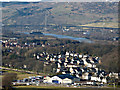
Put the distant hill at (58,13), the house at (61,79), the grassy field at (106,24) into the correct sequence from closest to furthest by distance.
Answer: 1. the house at (61,79)
2. the grassy field at (106,24)
3. the distant hill at (58,13)

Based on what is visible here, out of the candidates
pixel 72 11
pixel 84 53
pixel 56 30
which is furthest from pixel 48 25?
pixel 84 53

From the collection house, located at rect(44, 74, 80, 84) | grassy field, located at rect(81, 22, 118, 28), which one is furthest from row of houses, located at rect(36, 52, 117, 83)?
grassy field, located at rect(81, 22, 118, 28)

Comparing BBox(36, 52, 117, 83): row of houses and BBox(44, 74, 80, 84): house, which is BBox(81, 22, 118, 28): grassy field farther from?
BBox(44, 74, 80, 84): house

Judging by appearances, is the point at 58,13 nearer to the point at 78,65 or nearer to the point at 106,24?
the point at 106,24

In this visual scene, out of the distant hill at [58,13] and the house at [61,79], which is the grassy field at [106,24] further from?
the house at [61,79]

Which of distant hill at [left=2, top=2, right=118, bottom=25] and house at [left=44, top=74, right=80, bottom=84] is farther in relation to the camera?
distant hill at [left=2, top=2, right=118, bottom=25]

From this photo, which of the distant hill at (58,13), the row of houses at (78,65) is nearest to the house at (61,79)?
the row of houses at (78,65)

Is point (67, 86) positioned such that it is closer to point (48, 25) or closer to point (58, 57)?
point (58, 57)

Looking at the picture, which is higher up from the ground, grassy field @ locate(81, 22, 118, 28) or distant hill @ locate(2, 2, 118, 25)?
distant hill @ locate(2, 2, 118, 25)

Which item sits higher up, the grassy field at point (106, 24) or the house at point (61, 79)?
the grassy field at point (106, 24)

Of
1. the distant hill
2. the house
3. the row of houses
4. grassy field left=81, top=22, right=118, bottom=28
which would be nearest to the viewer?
the house

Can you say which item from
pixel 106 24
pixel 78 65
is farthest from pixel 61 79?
pixel 106 24
